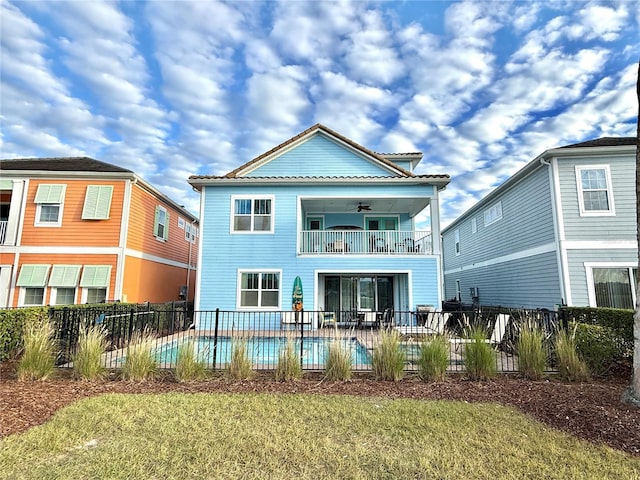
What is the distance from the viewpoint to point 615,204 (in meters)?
11.5

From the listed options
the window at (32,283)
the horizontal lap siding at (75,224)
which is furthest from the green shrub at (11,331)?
the window at (32,283)

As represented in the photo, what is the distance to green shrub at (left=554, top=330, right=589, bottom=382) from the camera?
605 centimetres

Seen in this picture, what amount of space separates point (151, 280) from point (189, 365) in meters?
11.4

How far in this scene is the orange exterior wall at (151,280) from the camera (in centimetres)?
1407

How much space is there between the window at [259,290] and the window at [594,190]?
11569mm

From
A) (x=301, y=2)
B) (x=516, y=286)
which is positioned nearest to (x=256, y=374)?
(x=301, y=2)

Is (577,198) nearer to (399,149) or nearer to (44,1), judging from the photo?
(399,149)

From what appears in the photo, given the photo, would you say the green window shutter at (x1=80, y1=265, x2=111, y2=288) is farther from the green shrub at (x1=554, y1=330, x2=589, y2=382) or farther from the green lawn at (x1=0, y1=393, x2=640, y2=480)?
the green shrub at (x1=554, y1=330, x2=589, y2=382)

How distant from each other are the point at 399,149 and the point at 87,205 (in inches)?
610

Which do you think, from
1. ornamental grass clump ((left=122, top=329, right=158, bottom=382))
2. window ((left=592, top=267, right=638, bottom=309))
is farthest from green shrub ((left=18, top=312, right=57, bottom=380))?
window ((left=592, top=267, right=638, bottom=309))

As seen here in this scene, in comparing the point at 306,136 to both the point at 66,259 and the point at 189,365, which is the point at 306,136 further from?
the point at 189,365

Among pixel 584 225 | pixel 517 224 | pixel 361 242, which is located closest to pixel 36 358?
pixel 361 242

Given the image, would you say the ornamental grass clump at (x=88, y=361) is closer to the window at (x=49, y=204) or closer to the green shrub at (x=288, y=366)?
the green shrub at (x=288, y=366)

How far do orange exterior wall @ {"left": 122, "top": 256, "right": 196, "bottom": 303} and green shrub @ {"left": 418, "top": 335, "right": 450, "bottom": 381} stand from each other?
40.2 ft
